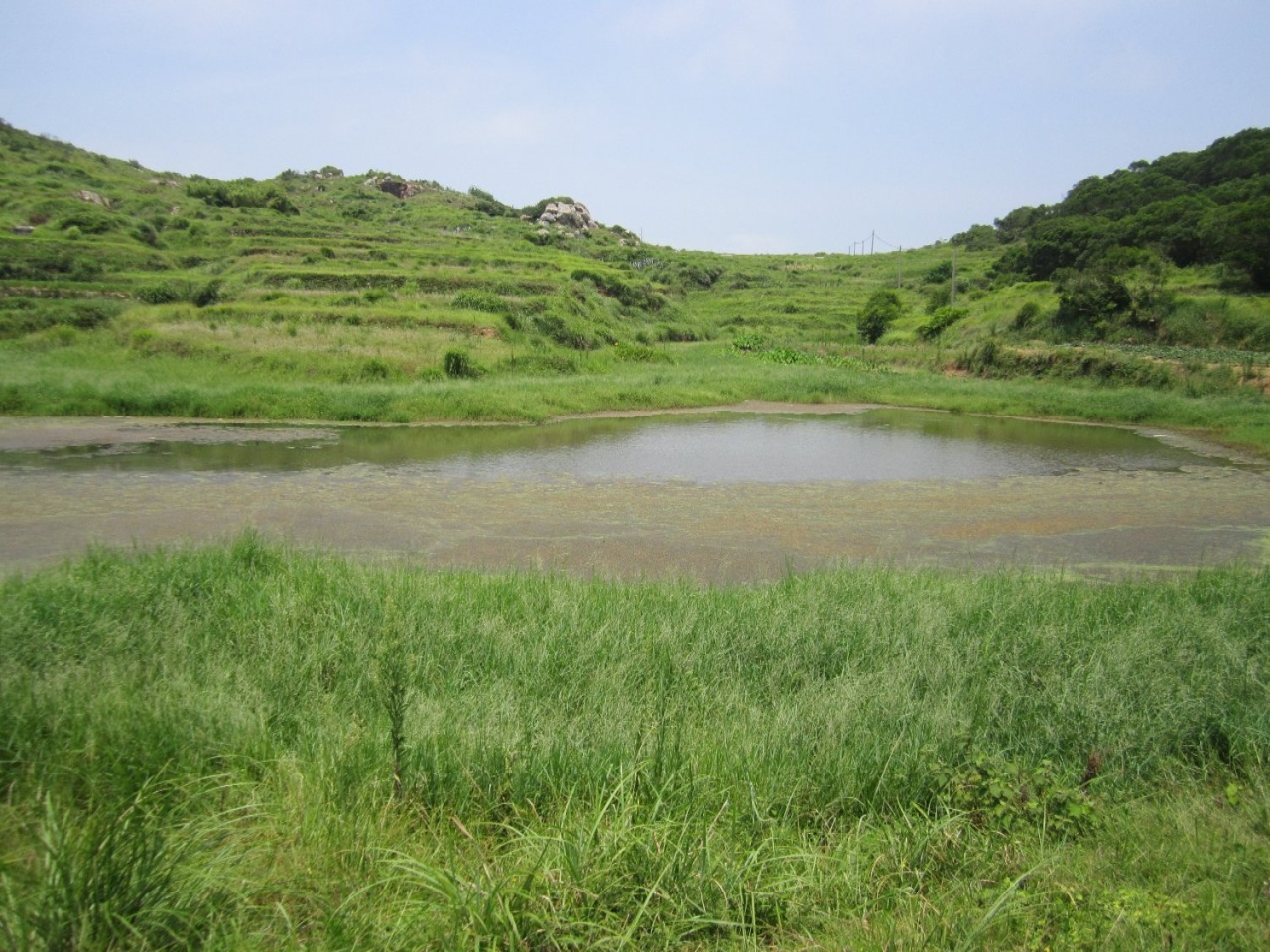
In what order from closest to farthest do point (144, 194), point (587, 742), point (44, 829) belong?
point (44, 829), point (587, 742), point (144, 194)

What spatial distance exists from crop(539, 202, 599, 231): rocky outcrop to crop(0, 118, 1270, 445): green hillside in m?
27.6

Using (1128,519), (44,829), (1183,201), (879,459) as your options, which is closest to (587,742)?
(44,829)

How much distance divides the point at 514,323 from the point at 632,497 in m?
16.6

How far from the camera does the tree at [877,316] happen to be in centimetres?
3944

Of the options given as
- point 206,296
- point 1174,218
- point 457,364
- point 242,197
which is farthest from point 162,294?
point 1174,218

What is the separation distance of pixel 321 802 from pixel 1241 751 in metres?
Answer: 3.94

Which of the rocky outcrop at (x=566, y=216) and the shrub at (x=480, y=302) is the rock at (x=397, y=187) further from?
the shrub at (x=480, y=302)

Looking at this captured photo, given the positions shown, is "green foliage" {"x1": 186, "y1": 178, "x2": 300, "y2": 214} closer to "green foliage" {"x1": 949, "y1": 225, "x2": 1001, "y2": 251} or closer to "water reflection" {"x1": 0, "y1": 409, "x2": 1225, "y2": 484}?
"water reflection" {"x1": 0, "y1": 409, "x2": 1225, "y2": 484}

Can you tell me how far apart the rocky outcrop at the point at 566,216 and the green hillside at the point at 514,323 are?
2759cm

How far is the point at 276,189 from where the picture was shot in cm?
4803

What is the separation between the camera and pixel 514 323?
25266 mm

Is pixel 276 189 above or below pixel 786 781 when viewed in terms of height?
above

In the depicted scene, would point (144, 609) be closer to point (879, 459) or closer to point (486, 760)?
point (486, 760)

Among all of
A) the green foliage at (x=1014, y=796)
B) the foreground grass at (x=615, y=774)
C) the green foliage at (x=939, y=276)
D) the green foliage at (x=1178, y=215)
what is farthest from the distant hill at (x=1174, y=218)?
the green foliage at (x=1014, y=796)
